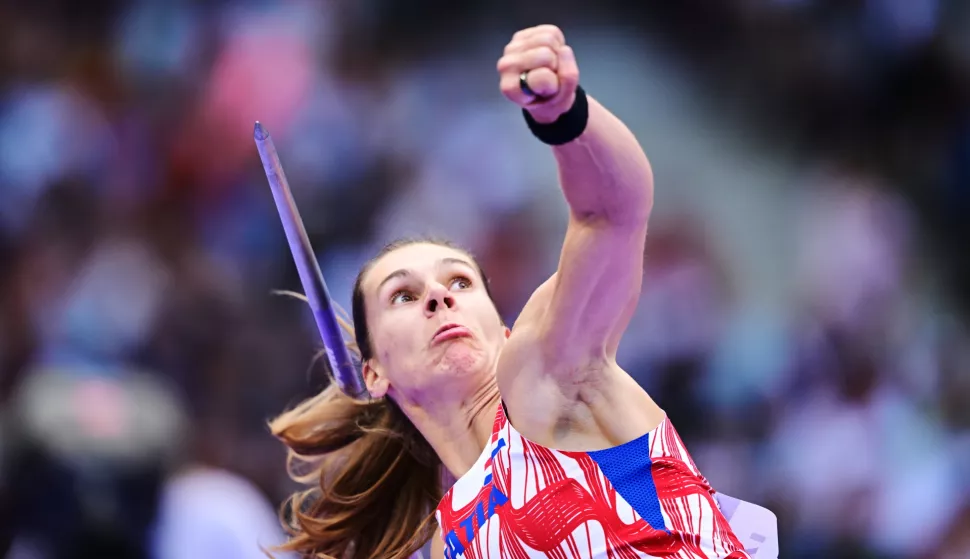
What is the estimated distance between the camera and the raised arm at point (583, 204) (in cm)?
173

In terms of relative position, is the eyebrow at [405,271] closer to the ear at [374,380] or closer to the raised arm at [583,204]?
the ear at [374,380]

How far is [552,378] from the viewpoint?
2125 mm

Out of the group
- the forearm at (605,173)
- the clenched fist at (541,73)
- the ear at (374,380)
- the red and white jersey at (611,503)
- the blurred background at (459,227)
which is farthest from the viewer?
the blurred background at (459,227)

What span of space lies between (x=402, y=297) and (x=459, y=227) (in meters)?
2.60

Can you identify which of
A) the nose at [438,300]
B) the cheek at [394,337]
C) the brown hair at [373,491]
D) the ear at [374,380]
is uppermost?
the nose at [438,300]

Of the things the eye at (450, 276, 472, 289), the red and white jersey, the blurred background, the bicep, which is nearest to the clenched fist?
the bicep

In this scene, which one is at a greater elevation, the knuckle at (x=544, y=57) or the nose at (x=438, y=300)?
the knuckle at (x=544, y=57)

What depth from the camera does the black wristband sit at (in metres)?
1.78

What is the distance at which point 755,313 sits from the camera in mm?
5352

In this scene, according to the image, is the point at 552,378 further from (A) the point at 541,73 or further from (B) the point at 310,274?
(B) the point at 310,274

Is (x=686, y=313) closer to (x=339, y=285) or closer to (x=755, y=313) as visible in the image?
(x=755, y=313)

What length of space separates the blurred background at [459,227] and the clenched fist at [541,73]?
3.30 metres

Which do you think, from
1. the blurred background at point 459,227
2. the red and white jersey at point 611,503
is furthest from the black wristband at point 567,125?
the blurred background at point 459,227

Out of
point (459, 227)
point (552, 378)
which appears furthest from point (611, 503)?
point (459, 227)
